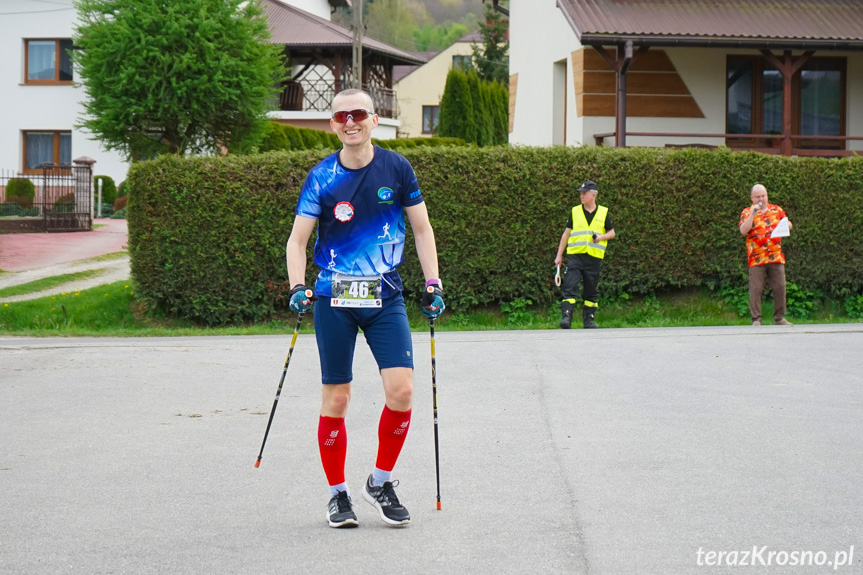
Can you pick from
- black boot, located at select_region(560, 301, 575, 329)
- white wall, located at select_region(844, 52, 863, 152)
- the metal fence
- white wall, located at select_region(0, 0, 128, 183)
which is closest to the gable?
white wall, located at select_region(844, 52, 863, 152)

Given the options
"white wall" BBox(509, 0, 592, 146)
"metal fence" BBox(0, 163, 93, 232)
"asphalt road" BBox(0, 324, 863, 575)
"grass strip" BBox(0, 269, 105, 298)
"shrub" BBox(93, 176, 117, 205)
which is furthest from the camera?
"shrub" BBox(93, 176, 117, 205)

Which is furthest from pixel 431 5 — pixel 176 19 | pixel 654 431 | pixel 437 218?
pixel 654 431

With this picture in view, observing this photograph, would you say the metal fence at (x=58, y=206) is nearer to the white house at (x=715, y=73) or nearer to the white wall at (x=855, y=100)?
the white house at (x=715, y=73)

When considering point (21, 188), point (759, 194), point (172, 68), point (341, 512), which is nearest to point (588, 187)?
point (759, 194)

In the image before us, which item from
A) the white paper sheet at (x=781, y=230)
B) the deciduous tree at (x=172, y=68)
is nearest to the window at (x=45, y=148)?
the deciduous tree at (x=172, y=68)

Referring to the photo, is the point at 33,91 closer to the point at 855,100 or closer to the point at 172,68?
the point at 172,68

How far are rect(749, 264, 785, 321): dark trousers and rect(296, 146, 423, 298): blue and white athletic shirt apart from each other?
10729 millimetres

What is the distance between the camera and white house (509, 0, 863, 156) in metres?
21.0

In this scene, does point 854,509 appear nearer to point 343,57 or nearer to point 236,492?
point 236,492

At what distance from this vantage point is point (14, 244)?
24156 millimetres

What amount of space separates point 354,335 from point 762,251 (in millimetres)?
10814

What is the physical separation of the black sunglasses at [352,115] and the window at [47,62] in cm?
3762

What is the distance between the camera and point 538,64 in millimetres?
26266

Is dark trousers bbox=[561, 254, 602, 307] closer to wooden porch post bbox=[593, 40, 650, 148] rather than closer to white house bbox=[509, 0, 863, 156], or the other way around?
wooden porch post bbox=[593, 40, 650, 148]
